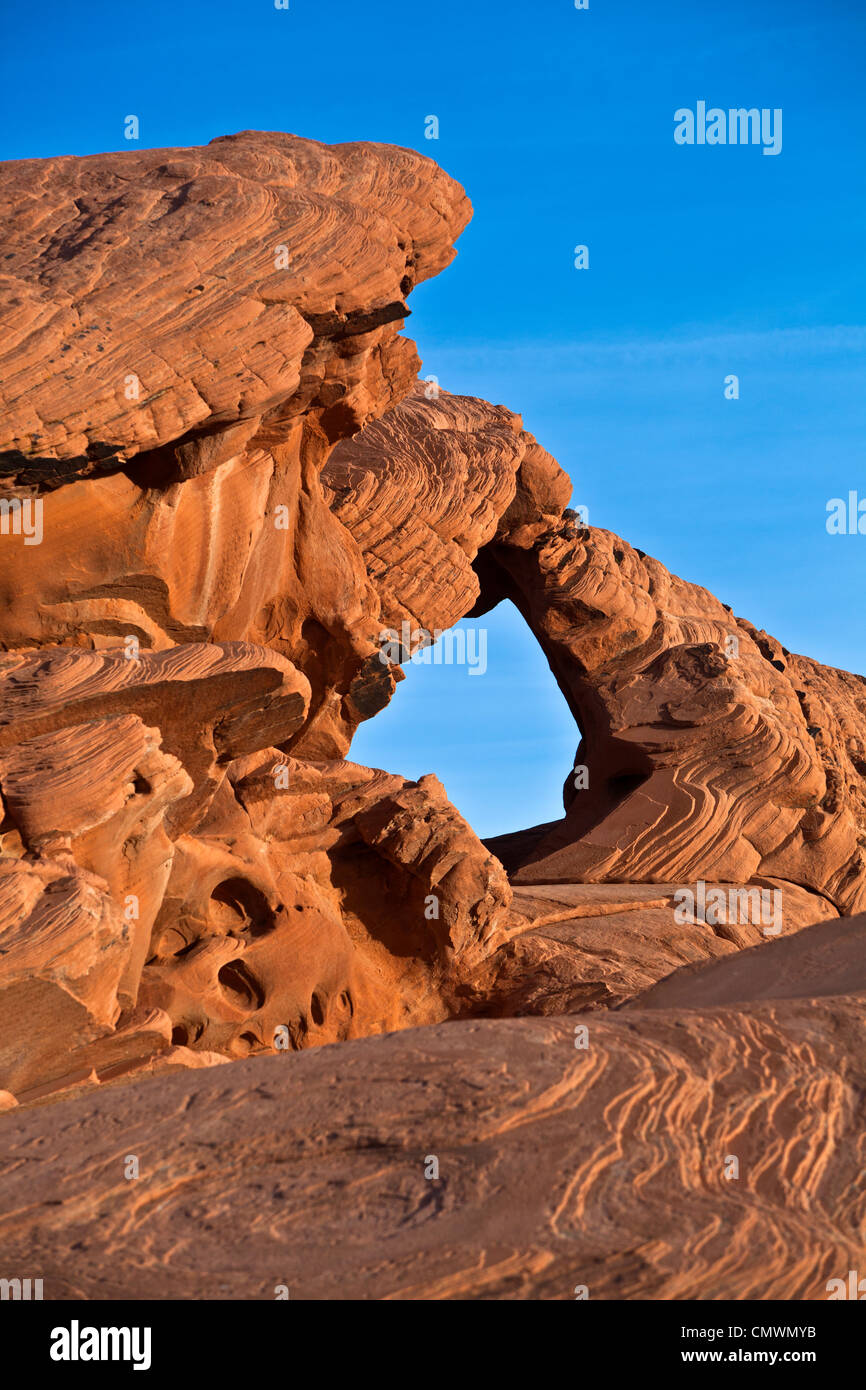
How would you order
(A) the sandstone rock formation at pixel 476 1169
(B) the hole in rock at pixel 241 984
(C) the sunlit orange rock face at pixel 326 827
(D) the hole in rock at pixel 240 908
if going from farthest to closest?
(D) the hole in rock at pixel 240 908 < (B) the hole in rock at pixel 241 984 < (C) the sunlit orange rock face at pixel 326 827 < (A) the sandstone rock formation at pixel 476 1169

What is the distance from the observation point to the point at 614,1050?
5434 millimetres

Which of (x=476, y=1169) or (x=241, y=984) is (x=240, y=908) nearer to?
(x=241, y=984)

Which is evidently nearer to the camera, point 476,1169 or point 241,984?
point 476,1169

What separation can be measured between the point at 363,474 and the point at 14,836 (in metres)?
8.03

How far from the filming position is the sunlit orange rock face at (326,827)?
4.81 metres

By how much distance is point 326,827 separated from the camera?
12.8m

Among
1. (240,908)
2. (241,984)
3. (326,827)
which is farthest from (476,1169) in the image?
(326,827)

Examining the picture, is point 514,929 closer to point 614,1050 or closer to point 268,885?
point 268,885

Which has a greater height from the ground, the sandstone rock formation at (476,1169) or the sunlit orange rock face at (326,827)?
the sunlit orange rock face at (326,827)

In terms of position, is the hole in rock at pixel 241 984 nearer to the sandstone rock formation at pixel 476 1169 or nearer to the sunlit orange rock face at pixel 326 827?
the sunlit orange rock face at pixel 326 827

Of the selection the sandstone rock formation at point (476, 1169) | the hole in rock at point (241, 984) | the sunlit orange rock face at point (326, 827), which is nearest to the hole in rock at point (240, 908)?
the sunlit orange rock face at point (326, 827)

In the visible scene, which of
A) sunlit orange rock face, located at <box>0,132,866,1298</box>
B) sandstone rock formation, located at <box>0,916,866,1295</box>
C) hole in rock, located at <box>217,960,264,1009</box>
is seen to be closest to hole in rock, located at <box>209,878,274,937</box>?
sunlit orange rock face, located at <box>0,132,866,1298</box>

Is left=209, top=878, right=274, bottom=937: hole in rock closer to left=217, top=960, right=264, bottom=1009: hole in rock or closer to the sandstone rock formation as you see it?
left=217, top=960, right=264, bottom=1009: hole in rock

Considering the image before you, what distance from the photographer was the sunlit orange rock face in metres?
4.81
